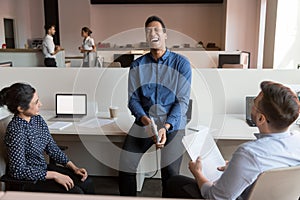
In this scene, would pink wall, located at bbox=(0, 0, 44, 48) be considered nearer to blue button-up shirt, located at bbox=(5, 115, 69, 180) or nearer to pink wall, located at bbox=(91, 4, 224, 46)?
pink wall, located at bbox=(91, 4, 224, 46)

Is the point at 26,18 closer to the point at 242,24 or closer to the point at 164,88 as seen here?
the point at 242,24

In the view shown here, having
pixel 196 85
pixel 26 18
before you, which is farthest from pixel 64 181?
pixel 26 18

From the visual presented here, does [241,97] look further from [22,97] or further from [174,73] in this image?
[22,97]

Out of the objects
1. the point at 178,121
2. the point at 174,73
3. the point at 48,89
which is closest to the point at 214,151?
the point at 178,121

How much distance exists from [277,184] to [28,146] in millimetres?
1318

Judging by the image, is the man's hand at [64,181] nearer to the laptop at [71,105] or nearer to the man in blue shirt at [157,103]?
the man in blue shirt at [157,103]

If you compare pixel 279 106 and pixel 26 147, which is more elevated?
pixel 279 106

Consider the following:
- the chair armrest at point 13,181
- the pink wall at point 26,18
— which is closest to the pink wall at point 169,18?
Result: the pink wall at point 26,18

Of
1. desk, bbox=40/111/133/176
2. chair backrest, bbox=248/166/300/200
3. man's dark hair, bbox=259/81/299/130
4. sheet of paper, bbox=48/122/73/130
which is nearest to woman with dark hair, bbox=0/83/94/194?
sheet of paper, bbox=48/122/73/130

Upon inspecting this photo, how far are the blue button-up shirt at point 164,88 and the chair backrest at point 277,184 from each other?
3.32 feet

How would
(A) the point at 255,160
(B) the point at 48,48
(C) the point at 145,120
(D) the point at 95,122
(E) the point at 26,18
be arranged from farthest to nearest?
(E) the point at 26,18 → (B) the point at 48,48 → (D) the point at 95,122 → (C) the point at 145,120 → (A) the point at 255,160

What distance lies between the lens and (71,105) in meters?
2.79

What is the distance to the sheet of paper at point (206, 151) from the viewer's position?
6.07ft

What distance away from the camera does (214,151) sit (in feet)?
6.70
